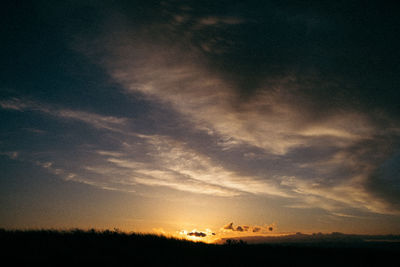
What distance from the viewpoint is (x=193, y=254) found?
46.8ft

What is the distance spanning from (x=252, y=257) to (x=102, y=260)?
8.74 meters

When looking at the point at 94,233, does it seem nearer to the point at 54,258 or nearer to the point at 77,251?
the point at 77,251

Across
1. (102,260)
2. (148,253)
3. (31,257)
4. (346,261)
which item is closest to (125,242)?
(148,253)

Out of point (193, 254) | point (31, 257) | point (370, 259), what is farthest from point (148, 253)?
point (370, 259)

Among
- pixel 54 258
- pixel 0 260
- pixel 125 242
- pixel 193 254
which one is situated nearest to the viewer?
pixel 0 260

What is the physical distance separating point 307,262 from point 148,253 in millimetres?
9996

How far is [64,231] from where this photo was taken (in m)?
17.1

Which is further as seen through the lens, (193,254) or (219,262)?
(193,254)

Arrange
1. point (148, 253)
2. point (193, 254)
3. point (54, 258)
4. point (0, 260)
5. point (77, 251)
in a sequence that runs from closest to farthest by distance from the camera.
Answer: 1. point (0, 260)
2. point (54, 258)
3. point (77, 251)
4. point (148, 253)
5. point (193, 254)

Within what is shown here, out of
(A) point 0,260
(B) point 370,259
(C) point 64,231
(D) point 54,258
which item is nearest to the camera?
(A) point 0,260

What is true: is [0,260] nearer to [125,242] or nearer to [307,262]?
[125,242]

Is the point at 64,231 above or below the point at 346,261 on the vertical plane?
above

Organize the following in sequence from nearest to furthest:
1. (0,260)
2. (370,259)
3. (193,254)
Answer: (0,260), (193,254), (370,259)

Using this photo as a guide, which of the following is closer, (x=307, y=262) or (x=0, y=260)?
(x=0, y=260)
